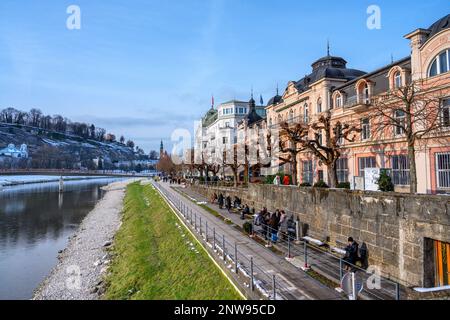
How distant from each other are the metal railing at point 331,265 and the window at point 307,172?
1593cm

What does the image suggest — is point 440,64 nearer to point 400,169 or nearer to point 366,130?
point 400,169

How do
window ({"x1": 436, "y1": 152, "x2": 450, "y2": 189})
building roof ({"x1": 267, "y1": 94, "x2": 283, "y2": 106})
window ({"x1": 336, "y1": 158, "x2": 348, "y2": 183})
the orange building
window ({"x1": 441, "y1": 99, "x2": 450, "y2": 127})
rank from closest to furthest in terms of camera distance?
window ({"x1": 441, "y1": 99, "x2": 450, "y2": 127}) → the orange building → window ({"x1": 436, "y1": 152, "x2": 450, "y2": 189}) → window ({"x1": 336, "y1": 158, "x2": 348, "y2": 183}) → building roof ({"x1": 267, "y1": 94, "x2": 283, "y2": 106})

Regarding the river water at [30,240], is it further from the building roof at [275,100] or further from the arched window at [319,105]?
the building roof at [275,100]

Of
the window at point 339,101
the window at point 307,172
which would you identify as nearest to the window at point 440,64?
the window at point 339,101

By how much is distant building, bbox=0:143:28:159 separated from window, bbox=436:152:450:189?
183334 mm

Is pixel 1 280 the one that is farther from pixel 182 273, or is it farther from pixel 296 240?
pixel 296 240

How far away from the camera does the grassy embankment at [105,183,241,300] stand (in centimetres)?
1275

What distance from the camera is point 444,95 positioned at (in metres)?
19.0

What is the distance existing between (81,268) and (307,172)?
23709mm

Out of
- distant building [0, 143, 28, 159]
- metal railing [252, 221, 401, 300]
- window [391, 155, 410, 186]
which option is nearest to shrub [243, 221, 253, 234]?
metal railing [252, 221, 401, 300]

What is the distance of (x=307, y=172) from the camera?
115 feet

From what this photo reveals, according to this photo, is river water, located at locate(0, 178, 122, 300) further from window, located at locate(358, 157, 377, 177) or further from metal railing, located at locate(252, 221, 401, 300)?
window, located at locate(358, 157, 377, 177)

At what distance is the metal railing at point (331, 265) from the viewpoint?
1009 cm

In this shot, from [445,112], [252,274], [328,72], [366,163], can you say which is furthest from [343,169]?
[252,274]
